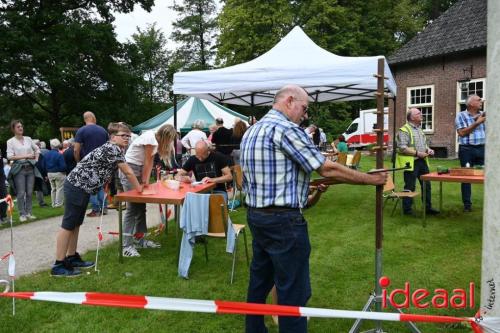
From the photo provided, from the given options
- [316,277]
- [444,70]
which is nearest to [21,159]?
[316,277]

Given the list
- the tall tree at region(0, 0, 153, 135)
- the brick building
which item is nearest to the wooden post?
the brick building

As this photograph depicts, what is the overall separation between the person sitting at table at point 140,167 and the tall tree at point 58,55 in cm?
1587

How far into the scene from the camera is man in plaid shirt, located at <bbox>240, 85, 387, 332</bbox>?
8.05 ft

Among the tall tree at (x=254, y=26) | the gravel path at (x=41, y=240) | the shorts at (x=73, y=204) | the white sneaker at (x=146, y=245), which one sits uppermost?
the tall tree at (x=254, y=26)

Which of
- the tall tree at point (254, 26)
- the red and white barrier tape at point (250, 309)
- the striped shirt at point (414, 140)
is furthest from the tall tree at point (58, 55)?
the red and white barrier tape at point (250, 309)

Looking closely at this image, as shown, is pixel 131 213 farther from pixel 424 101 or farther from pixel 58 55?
pixel 424 101

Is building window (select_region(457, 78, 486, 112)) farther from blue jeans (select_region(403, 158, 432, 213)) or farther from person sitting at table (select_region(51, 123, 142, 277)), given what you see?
person sitting at table (select_region(51, 123, 142, 277))

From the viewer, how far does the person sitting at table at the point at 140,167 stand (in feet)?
17.7

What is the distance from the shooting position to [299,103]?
102 inches

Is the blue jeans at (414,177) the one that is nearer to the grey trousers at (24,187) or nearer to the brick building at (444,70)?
the grey trousers at (24,187)

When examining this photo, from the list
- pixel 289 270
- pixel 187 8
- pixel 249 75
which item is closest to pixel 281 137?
pixel 289 270

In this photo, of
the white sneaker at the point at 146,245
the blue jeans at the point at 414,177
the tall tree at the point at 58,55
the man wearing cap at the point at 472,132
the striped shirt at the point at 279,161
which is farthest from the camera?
the tall tree at the point at 58,55

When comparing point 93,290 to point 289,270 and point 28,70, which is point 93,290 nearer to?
point 289,270

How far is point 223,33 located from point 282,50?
75.7 ft
